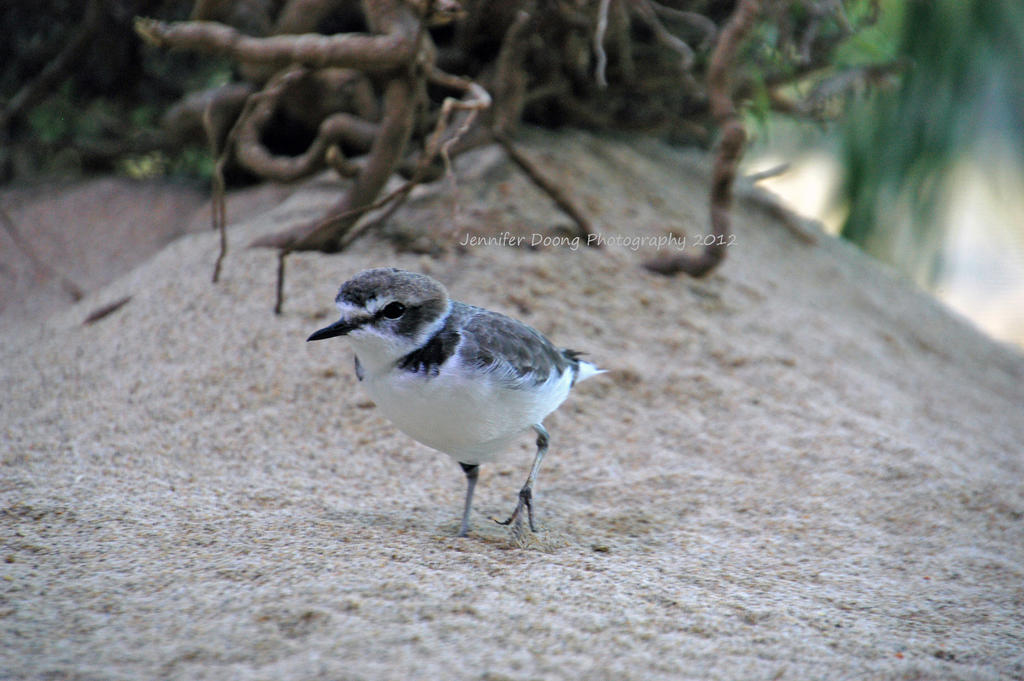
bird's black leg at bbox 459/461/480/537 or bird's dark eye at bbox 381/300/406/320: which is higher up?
bird's dark eye at bbox 381/300/406/320

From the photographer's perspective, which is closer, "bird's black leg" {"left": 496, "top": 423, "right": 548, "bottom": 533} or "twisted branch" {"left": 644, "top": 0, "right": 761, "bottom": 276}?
"bird's black leg" {"left": 496, "top": 423, "right": 548, "bottom": 533}

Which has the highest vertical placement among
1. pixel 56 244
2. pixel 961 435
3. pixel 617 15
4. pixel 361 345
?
pixel 617 15

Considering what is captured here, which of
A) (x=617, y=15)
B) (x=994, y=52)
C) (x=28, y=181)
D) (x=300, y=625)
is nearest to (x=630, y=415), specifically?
(x=300, y=625)

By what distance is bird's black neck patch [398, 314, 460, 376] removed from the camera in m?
2.08

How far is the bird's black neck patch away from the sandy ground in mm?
475

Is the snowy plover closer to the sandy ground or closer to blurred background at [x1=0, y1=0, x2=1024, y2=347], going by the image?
the sandy ground

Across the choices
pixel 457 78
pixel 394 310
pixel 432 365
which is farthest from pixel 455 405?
pixel 457 78

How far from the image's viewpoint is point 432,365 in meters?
2.08

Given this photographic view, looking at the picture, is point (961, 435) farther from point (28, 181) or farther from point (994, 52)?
point (28, 181)

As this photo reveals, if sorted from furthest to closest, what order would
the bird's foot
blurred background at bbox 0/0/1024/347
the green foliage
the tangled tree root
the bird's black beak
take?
the green foliage, blurred background at bbox 0/0/1024/347, the tangled tree root, the bird's foot, the bird's black beak

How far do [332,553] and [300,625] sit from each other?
37 centimetres

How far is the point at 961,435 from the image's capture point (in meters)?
3.56

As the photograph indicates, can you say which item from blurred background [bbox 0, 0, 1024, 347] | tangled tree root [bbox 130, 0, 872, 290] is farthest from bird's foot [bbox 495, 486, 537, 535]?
blurred background [bbox 0, 0, 1024, 347]

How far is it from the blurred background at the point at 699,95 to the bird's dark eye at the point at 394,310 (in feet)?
5.02
